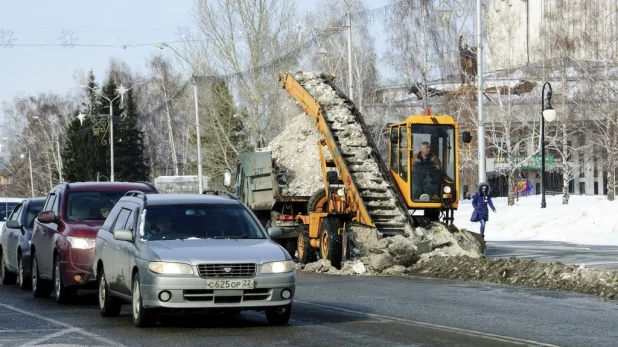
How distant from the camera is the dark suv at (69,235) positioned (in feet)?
53.4

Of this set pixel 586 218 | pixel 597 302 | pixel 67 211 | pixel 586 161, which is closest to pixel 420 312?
pixel 597 302

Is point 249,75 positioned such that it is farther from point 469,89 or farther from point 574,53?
point 574,53

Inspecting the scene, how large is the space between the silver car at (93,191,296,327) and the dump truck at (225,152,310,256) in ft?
37.8

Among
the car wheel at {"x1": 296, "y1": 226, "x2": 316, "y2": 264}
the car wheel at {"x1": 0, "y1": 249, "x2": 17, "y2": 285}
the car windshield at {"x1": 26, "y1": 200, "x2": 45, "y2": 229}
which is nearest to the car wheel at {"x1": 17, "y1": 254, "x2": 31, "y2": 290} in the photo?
the car windshield at {"x1": 26, "y1": 200, "x2": 45, "y2": 229}

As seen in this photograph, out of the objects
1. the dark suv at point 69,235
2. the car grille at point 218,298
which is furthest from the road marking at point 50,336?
the dark suv at point 69,235

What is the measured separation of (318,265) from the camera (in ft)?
76.5

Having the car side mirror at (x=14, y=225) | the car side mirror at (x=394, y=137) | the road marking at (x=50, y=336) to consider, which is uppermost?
the car side mirror at (x=394, y=137)

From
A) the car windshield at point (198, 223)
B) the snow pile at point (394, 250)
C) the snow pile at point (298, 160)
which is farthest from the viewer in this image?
the snow pile at point (298, 160)

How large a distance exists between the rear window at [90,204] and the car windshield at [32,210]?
11.4 feet

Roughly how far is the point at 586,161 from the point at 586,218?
3266 cm

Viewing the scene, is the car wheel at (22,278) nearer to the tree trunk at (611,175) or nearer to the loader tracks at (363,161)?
the loader tracks at (363,161)

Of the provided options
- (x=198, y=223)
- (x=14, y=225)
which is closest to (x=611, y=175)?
(x=14, y=225)

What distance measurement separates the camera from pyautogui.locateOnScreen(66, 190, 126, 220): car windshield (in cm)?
1739

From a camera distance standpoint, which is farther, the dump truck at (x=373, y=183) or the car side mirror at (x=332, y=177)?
the car side mirror at (x=332, y=177)
